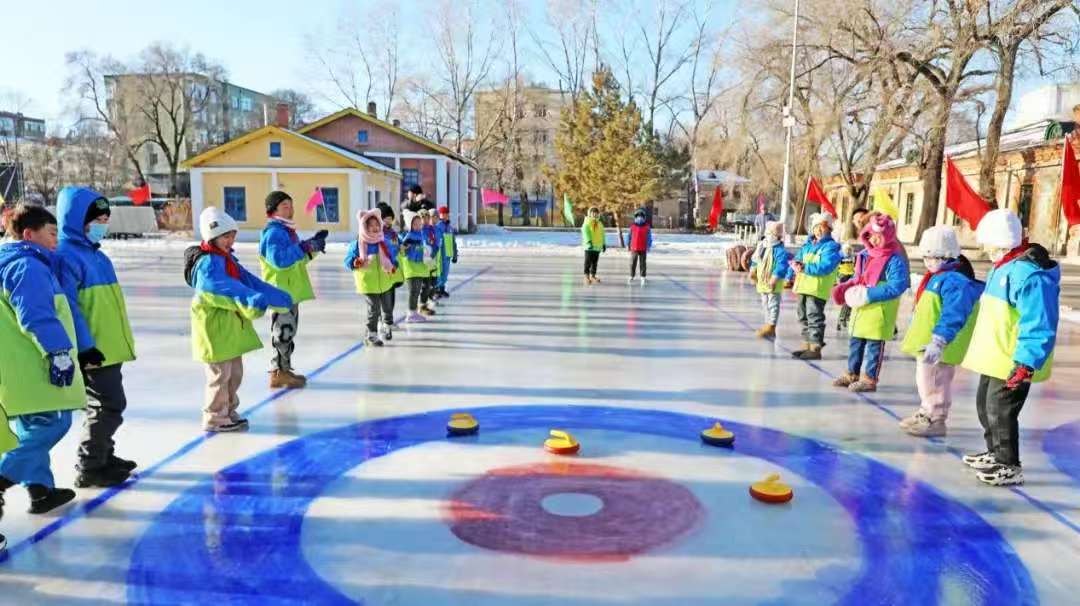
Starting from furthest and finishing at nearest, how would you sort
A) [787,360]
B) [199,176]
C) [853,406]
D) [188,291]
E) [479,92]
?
1. [479,92]
2. [199,176]
3. [188,291]
4. [787,360]
5. [853,406]

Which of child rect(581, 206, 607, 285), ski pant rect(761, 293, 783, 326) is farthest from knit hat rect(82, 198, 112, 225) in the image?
child rect(581, 206, 607, 285)

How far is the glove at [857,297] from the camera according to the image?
5.91 meters

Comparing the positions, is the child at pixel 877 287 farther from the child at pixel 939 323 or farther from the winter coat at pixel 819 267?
the winter coat at pixel 819 267

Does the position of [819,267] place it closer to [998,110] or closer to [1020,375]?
[1020,375]

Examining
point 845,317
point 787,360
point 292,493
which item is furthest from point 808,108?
point 292,493

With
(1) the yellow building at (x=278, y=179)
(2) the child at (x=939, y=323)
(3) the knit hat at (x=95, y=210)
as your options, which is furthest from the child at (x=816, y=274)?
(1) the yellow building at (x=278, y=179)

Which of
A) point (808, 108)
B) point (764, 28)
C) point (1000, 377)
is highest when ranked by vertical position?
point (764, 28)

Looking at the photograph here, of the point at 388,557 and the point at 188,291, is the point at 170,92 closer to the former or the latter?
the point at 188,291

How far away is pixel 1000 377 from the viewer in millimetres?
4184

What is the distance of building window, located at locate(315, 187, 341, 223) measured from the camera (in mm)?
30953

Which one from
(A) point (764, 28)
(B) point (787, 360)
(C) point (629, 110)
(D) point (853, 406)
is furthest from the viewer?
(C) point (629, 110)

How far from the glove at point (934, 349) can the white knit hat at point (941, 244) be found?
57cm

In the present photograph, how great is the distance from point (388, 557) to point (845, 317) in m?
8.41

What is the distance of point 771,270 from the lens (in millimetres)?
8758
